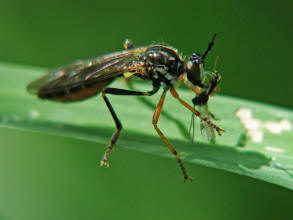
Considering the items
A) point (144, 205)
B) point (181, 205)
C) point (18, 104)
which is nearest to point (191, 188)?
point (181, 205)

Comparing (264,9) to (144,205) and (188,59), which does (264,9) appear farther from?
(144,205)

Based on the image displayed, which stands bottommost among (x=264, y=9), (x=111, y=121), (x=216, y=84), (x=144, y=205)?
(x=144, y=205)

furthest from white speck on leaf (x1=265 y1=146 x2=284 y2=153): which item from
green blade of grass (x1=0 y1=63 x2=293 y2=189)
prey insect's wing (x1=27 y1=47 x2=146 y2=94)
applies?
prey insect's wing (x1=27 y1=47 x2=146 y2=94)

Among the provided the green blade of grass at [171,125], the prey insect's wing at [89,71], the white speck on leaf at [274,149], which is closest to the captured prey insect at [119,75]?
the prey insect's wing at [89,71]

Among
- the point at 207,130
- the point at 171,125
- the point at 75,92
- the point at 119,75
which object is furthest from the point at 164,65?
the point at 75,92

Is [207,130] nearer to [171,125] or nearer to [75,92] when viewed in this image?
[171,125]

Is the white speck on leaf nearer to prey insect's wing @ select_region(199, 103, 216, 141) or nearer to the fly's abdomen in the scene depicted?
prey insect's wing @ select_region(199, 103, 216, 141)

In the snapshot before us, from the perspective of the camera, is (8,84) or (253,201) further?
(8,84)
